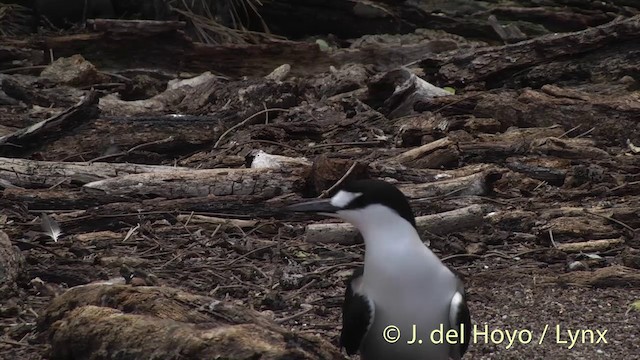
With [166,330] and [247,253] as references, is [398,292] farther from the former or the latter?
[247,253]

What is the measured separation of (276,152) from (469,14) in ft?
15.5

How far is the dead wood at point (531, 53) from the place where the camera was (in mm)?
8305

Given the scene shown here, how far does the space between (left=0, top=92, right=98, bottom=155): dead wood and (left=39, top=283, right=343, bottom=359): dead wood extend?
316cm

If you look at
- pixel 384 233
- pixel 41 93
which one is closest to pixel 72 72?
pixel 41 93

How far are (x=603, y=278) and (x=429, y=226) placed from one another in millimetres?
1077

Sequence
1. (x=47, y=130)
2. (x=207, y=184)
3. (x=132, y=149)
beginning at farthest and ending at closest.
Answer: (x=132, y=149) → (x=47, y=130) → (x=207, y=184)

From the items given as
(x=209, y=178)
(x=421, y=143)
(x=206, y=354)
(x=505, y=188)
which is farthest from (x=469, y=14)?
(x=206, y=354)

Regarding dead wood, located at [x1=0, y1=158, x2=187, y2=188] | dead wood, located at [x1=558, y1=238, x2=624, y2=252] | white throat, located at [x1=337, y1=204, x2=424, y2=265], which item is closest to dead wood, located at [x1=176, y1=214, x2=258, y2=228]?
dead wood, located at [x1=0, y1=158, x2=187, y2=188]

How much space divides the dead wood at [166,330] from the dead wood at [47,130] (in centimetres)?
316

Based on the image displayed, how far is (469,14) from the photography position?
1155cm

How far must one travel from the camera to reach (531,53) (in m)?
8.47

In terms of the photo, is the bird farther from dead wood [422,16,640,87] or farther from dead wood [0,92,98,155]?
dead wood [422,16,640,87]

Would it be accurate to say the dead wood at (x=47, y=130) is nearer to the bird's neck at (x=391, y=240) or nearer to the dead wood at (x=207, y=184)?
the dead wood at (x=207, y=184)

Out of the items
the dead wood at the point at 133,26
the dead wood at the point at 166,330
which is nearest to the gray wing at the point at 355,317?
the dead wood at the point at 166,330
